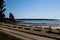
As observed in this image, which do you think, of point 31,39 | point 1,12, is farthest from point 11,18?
point 31,39

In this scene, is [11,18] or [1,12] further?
[11,18]

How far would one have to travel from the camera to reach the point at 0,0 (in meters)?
69.0

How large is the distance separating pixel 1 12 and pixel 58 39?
5721cm

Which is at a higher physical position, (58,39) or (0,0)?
(0,0)

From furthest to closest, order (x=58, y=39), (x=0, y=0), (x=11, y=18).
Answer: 1. (x=11, y=18)
2. (x=0, y=0)
3. (x=58, y=39)

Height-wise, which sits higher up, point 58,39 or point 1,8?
point 1,8

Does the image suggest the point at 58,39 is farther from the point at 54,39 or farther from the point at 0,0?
the point at 0,0

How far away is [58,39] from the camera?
56.3 feet

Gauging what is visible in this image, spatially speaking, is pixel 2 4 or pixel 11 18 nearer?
pixel 2 4

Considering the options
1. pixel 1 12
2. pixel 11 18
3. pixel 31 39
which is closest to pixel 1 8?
pixel 1 12

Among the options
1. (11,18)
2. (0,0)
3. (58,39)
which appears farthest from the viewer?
(11,18)

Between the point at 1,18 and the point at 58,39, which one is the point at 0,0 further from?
the point at 58,39

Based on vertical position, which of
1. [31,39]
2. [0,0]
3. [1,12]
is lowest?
[31,39]

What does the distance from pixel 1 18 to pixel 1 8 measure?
4877 mm
